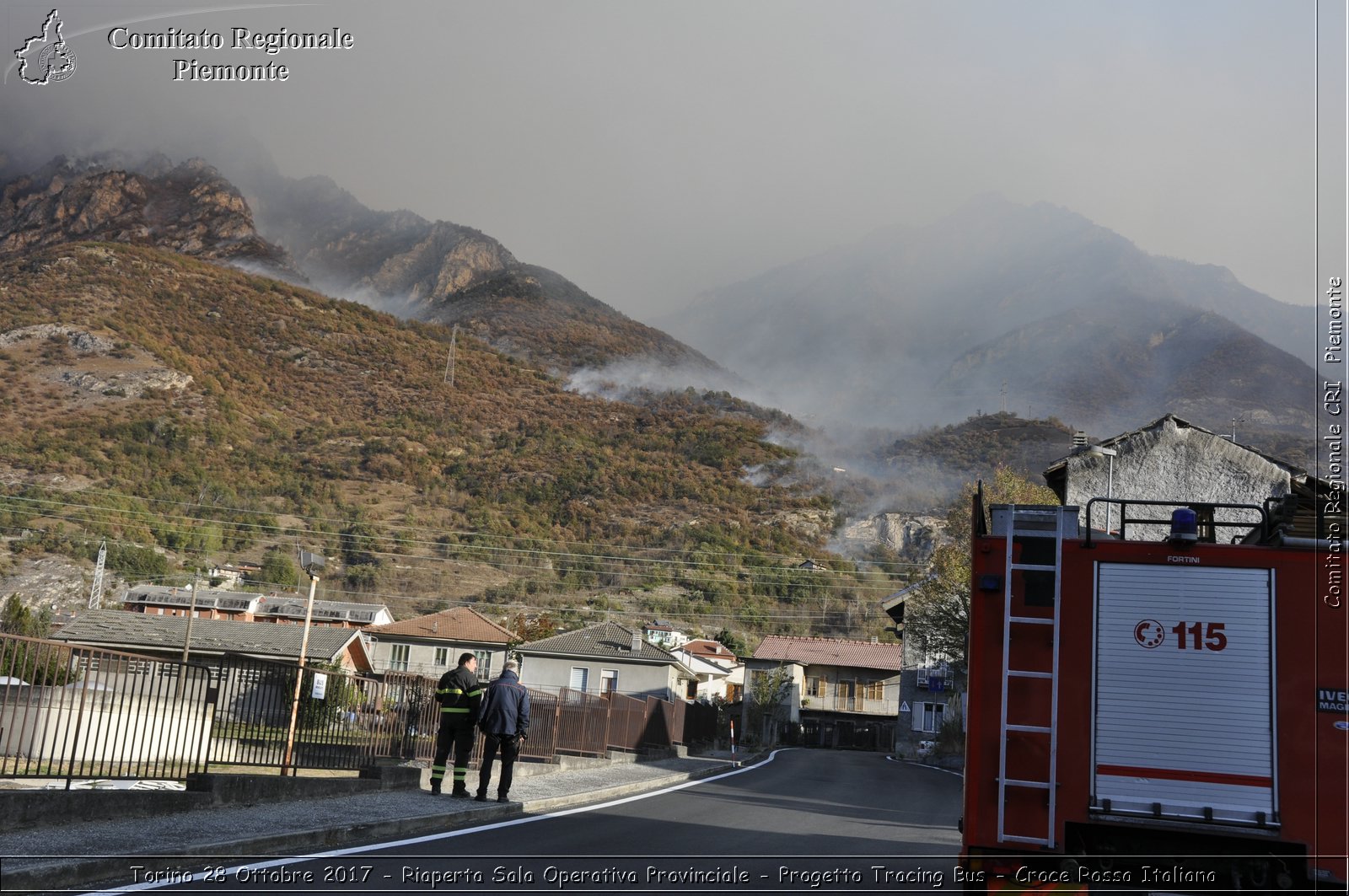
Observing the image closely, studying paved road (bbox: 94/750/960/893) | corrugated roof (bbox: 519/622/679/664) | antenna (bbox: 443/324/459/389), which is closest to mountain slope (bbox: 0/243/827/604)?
antenna (bbox: 443/324/459/389)

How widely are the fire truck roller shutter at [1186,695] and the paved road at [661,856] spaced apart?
9.07 feet

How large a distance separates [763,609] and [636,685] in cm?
4791

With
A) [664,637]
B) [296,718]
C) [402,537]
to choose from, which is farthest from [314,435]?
[296,718]

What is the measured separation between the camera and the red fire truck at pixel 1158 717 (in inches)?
247

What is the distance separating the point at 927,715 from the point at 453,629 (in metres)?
26.3

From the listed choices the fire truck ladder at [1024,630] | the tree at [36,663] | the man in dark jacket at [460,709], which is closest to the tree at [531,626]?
the man in dark jacket at [460,709]

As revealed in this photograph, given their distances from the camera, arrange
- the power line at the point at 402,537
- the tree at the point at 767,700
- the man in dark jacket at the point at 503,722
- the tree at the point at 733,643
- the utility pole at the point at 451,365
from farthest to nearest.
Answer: the utility pole at the point at 451,365
the tree at the point at 733,643
the power line at the point at 402,537
the tree at the point at 767,700
the man in dark jacket at the point at 503,722

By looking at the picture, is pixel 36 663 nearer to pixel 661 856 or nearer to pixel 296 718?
pixel 296 718

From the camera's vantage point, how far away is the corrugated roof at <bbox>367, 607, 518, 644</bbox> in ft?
197

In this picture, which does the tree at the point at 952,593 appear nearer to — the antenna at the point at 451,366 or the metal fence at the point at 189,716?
the metal fence at the point at 189,716

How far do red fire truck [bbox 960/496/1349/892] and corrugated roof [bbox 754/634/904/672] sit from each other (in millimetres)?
64679

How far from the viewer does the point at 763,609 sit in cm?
9600

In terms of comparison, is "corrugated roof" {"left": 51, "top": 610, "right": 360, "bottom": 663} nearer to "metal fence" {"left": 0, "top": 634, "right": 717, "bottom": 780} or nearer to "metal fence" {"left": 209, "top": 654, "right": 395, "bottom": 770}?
"metal fence" {"left": 0, "top": 634, "right": 717, "bottom": 780}

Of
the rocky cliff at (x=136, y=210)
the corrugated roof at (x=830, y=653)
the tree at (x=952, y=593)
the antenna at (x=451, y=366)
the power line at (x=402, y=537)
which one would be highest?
the rocky cliff at (x=136, y=210)
